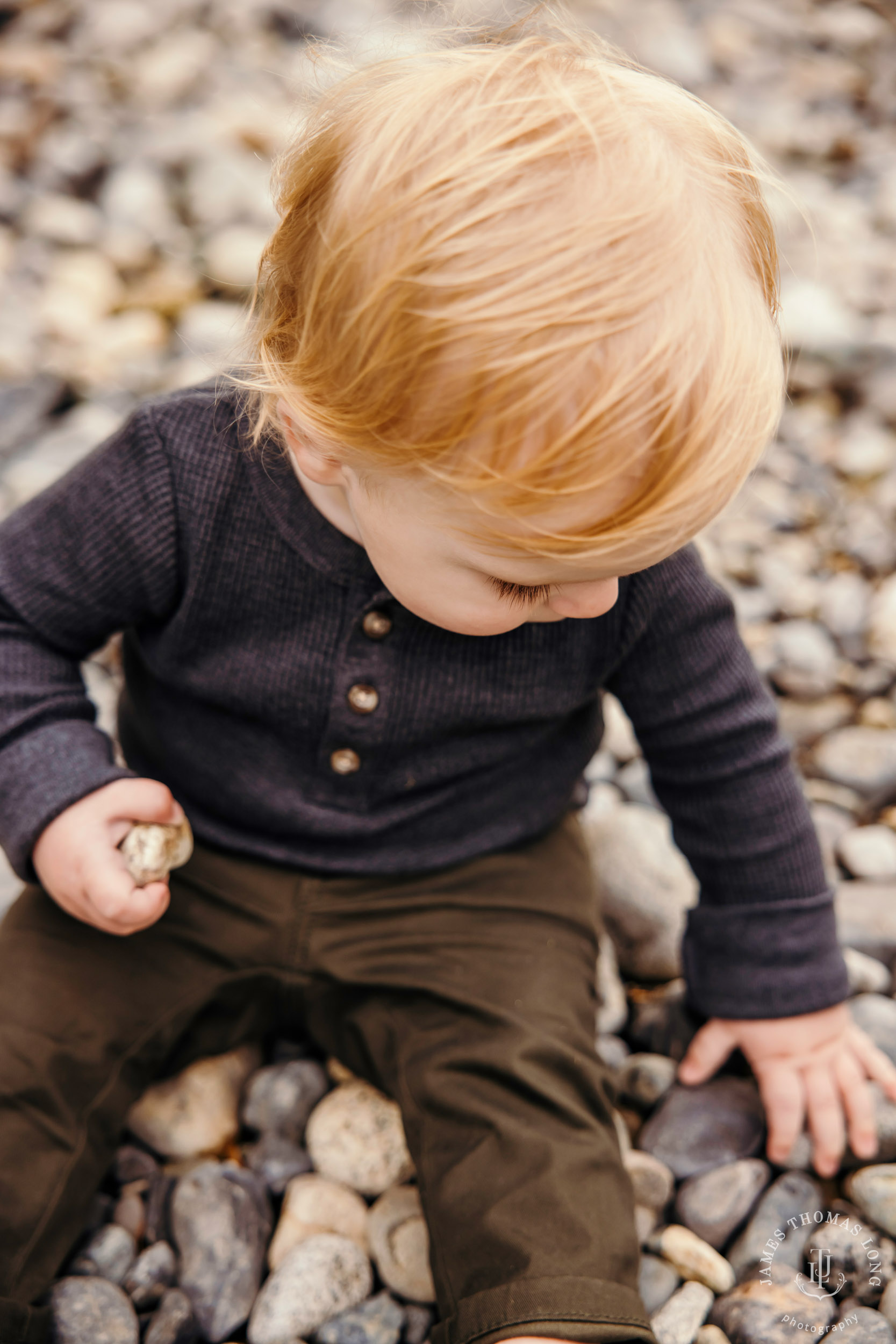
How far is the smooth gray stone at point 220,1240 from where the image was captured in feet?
3.59

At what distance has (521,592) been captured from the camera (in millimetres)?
917

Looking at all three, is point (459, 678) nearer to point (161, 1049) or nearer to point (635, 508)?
point (635, 508)

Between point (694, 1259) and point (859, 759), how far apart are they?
854 mm

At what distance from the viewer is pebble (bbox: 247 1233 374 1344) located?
108 centimetres

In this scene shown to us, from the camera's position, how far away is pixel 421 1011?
1.22 metres

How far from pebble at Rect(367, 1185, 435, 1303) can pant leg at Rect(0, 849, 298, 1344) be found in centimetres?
25

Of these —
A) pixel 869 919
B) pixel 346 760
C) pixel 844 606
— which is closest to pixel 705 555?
pixel 844 606

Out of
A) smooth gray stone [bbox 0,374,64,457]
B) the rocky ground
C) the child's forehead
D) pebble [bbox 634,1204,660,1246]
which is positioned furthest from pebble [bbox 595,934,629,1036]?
smooth gray stone [bbox 0,374,64,457]

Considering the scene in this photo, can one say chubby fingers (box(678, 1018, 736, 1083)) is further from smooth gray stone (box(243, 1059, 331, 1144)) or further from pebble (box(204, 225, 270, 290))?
pebble (box(204, 225, 270, 290))

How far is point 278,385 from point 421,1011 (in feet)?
2.28

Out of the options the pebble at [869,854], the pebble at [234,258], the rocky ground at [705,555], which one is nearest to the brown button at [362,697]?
the rocky ground at [705,555]

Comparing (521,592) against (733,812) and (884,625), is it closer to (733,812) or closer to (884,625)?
(733,812)

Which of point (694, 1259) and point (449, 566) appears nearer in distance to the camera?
point (449, 566)

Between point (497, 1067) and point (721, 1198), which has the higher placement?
point (497, 1067)
